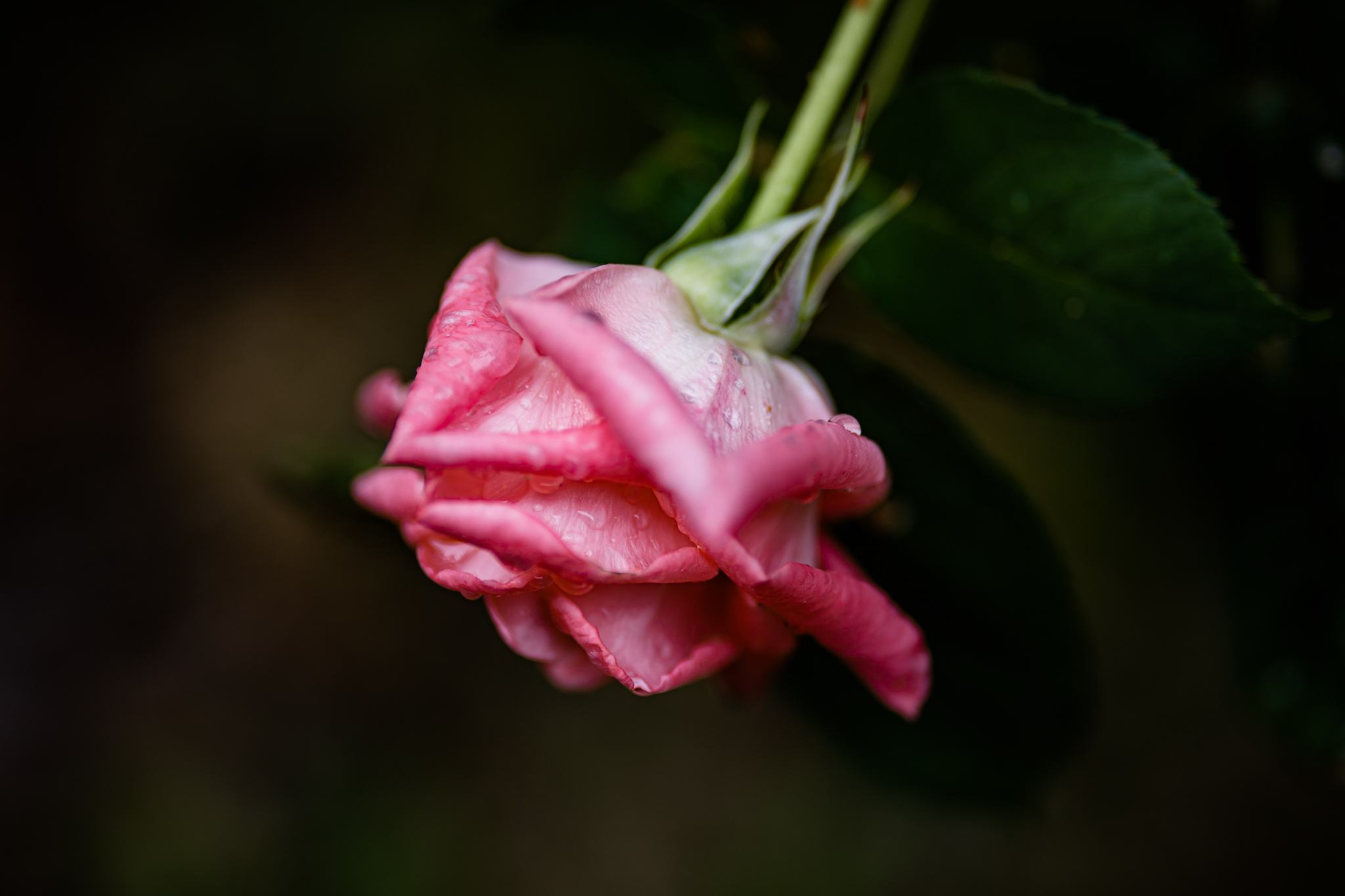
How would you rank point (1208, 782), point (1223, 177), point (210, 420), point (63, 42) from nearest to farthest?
point (1223, 177), point (1208, 782), point (63, 42), point (210, 420)

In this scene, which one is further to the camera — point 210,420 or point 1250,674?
point 210,420

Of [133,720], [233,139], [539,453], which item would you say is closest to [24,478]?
[133,720]

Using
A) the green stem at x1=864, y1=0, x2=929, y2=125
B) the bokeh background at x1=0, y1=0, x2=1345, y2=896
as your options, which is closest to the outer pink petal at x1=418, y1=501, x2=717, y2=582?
the green stem at x1=864, y1=0, x2=929, y2=125

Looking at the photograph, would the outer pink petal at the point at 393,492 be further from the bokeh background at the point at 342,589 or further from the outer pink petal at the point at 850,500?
the bokeh background at the point at 342,589

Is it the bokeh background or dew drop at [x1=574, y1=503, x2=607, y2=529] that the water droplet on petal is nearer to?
dew drop at [x1=574, y1=503, x2=607, y2=529]

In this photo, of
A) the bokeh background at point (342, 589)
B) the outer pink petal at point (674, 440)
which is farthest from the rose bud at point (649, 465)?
the bokeh background at point (342, 589)

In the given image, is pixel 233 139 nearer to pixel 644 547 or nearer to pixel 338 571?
pixel 338 571
